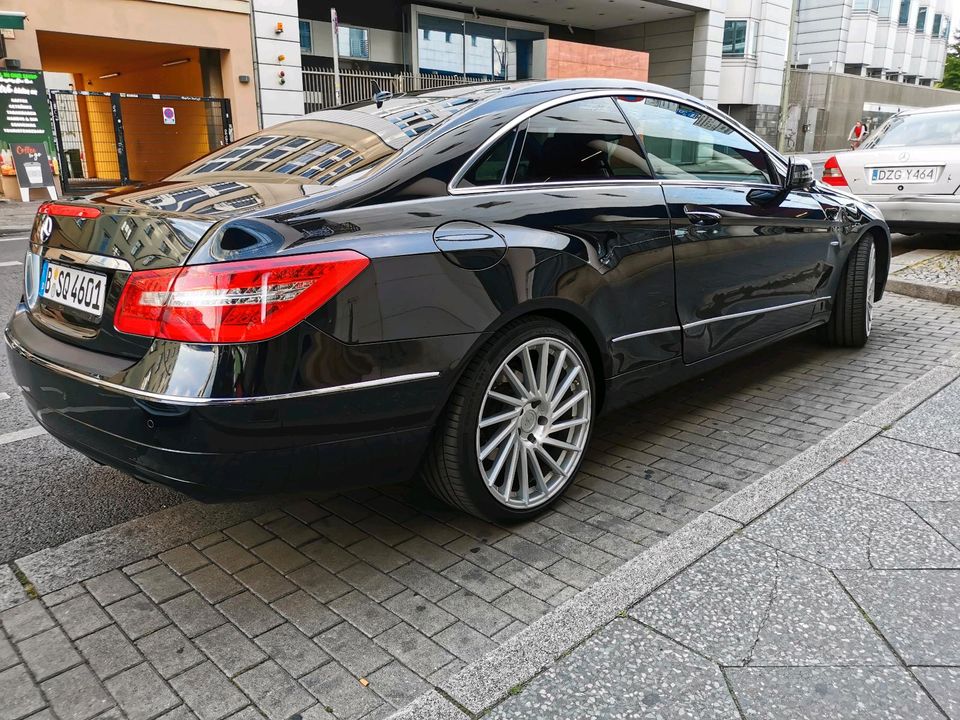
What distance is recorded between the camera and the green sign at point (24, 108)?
15.4 meters

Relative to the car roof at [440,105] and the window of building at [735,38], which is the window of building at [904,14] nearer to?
the window of building at [735,38]

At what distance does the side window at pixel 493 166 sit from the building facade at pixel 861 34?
161 ft

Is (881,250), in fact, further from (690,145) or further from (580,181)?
(580,181)

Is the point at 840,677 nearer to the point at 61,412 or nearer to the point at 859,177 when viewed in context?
the point at 61,412

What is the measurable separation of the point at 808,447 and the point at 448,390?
1933 millimetres

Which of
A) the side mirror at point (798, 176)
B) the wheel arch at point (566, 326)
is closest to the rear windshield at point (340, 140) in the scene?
the wheel arch at point (566, 326)

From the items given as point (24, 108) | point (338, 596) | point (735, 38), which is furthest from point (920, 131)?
point (735, 38)

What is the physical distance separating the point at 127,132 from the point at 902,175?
53.7 feet

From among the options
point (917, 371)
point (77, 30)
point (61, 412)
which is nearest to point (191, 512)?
point (61, 412)

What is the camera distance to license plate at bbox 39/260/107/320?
2.42 meters

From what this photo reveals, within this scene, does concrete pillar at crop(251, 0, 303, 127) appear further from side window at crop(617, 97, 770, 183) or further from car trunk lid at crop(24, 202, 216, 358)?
car trunk lid at crop(24, 202, 216, 358)

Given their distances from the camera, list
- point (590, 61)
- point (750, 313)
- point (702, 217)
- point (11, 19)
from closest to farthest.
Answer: point (702, 217) < point (750, 313) < point (11, 19) < point (590, 61)

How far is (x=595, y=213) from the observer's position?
3018mm

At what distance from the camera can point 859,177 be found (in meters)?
8.62
